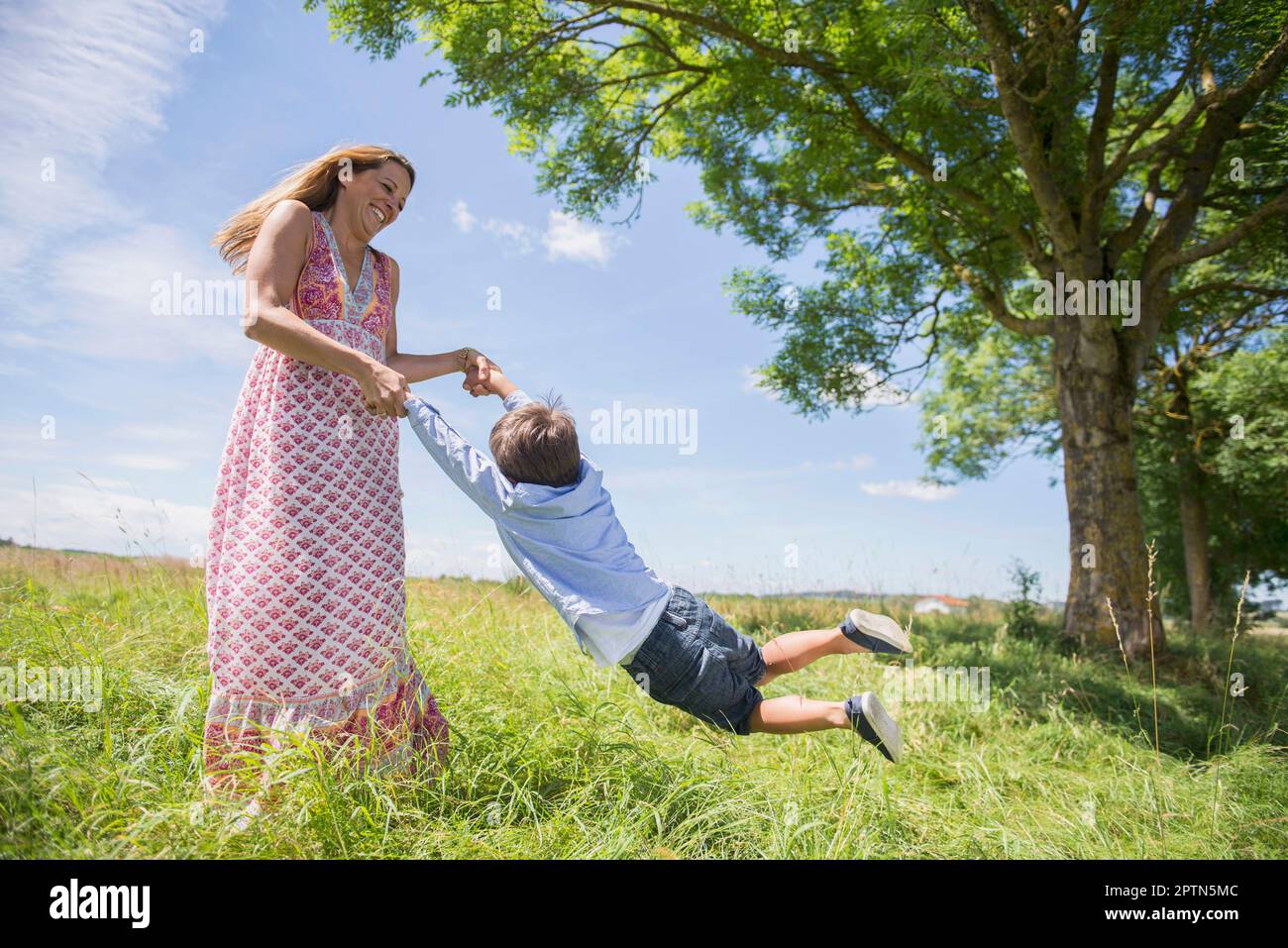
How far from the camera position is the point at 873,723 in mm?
3076

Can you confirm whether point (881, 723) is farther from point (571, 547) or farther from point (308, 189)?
point (308, 189)

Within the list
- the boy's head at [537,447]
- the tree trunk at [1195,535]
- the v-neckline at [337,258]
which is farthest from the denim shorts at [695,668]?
the tree trunk at [1195,535]

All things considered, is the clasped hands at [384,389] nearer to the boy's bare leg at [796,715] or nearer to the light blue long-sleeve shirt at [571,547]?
the light blue long-sleeve shirt at [571,547]

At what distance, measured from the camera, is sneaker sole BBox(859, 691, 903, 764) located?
10.1ft

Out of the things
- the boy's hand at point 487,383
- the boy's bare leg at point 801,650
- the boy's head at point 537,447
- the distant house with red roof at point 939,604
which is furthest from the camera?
the distant house with red roof at point 939,604

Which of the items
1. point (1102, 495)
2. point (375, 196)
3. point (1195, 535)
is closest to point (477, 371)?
point (375, 196)

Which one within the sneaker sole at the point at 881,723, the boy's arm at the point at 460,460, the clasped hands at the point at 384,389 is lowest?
the sneaker sole at the point at 881,723

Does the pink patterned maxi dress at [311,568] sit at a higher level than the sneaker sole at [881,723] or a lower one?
higher

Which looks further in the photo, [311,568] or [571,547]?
[571,547]

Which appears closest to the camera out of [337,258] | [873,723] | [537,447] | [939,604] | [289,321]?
[289,321]

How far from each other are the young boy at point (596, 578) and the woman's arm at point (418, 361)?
0.26 m

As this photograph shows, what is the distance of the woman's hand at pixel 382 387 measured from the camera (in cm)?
255

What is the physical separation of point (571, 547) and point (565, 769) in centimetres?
87
